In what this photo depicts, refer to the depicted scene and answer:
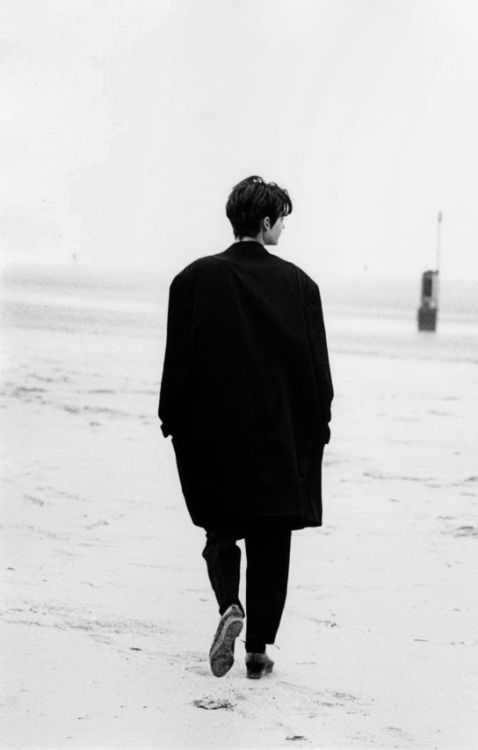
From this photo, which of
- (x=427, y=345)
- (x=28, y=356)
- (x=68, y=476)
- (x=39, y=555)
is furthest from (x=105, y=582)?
(x=427, y=345)

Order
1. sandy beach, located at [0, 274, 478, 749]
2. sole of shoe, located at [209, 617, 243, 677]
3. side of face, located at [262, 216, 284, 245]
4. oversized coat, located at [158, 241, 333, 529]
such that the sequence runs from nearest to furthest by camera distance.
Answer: sandy beach, located at [0, 274, 478, 749], sole of shoe, located at [209, 617, 243, 677], oversized coat, located at [158, 241, 333, 529], side of face, located at [262, 216, 284, 245]

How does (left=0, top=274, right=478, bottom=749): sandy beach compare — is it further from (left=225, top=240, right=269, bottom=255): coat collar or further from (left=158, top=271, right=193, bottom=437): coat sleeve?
(left=225, top=240, right=269, bottom=255): coat collar

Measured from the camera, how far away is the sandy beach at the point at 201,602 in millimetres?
3541

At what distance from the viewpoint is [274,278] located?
396 centimetres

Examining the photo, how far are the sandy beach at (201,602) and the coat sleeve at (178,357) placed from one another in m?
0.70

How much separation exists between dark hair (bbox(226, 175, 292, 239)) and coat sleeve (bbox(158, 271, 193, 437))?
228 mm

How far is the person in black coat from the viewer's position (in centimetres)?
388

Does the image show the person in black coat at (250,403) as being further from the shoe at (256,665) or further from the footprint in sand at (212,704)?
the footprint in sand at (212,704)

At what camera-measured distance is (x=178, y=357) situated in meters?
3.92

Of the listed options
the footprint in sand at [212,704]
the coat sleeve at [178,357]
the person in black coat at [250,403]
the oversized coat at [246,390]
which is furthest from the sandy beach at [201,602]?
the coat sleeve at [178,357]

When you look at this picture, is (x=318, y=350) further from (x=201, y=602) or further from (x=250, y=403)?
(x=201, y=602)

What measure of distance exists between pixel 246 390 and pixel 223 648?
0.67 metres

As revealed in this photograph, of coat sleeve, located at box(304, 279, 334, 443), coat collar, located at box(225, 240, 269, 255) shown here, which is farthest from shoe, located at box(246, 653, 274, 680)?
coat collar, located at box(225, 240, 269, 255)

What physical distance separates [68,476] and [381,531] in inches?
71.7
